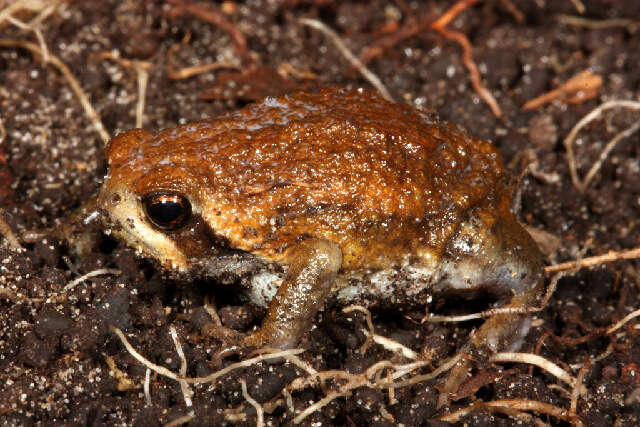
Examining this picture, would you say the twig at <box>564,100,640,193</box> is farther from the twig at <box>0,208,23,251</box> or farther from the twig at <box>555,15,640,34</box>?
the twig at <box>0,208,23,251</box>

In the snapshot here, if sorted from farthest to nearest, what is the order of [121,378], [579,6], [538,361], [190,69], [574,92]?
[579,6], [574,92], [190,69], [538,361], [121,378]

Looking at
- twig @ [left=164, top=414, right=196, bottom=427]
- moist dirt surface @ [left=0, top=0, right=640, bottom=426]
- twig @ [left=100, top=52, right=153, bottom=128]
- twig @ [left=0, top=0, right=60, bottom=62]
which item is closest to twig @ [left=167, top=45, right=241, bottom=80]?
moist dirt surface @ [left=0, top=0, right=640, bottom=426]

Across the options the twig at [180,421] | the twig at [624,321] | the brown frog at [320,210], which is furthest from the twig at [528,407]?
the twig at [180,421]

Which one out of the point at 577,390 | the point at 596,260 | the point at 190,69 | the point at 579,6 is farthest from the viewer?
the point at 579,6

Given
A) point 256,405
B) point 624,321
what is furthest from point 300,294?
point 624,321

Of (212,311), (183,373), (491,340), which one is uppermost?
(212,311)

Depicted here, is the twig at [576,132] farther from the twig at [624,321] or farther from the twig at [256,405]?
the twig at [256,405]

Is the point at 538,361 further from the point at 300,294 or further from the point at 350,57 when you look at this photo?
the point at 350,57

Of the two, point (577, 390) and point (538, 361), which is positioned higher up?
point (538, 361)
